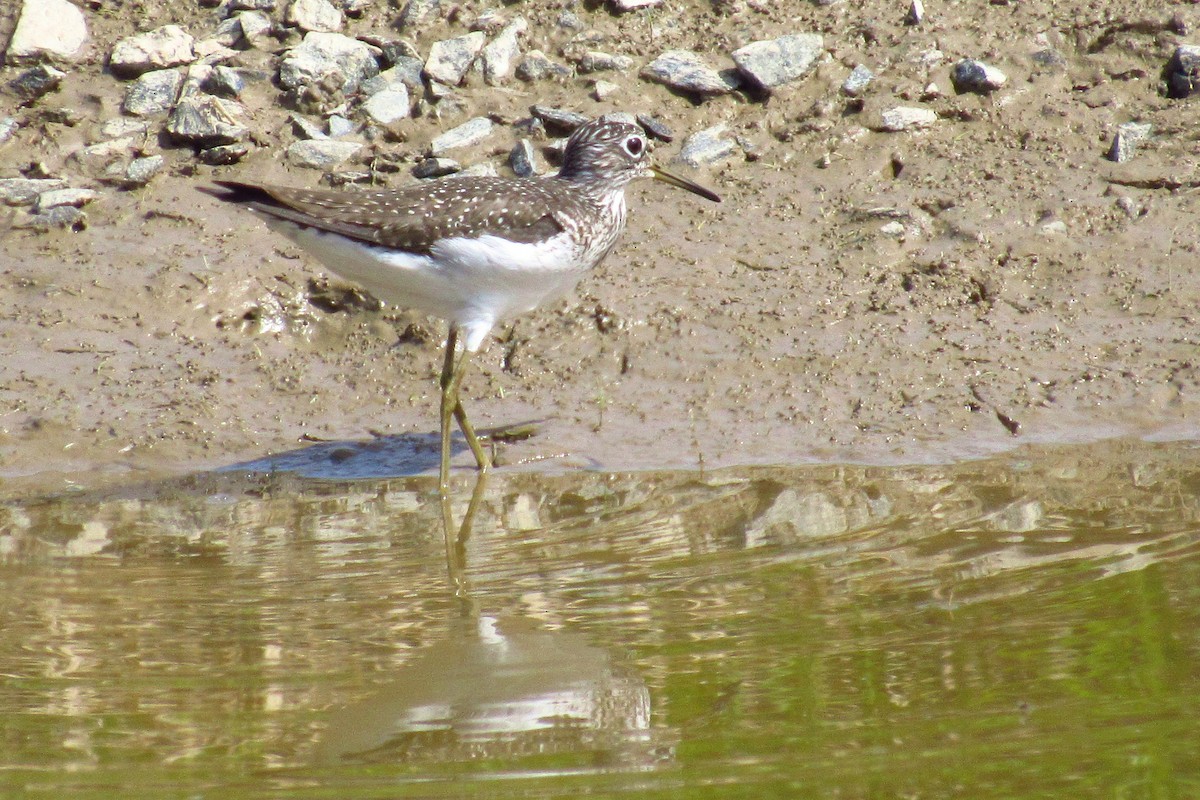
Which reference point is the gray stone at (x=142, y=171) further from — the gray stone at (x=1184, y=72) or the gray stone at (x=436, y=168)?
the gray stone at (x=1184, y=72)

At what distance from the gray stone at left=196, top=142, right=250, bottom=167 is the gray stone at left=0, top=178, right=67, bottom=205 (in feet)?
2.87

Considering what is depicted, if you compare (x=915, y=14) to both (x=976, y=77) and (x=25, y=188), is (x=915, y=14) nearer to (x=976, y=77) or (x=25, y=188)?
(x=976, y=77)

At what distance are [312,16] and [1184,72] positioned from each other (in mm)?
5665

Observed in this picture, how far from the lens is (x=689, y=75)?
8797mm

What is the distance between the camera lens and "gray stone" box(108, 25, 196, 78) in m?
8.98

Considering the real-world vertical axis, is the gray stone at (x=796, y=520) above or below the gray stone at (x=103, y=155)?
below

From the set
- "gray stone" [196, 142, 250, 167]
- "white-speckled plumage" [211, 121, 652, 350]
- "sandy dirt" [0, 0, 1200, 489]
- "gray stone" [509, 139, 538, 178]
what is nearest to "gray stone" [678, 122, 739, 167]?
"sandy dirt" [0, 0, 1200, 489]

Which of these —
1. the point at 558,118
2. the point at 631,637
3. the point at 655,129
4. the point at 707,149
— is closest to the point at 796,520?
the point at 631,637

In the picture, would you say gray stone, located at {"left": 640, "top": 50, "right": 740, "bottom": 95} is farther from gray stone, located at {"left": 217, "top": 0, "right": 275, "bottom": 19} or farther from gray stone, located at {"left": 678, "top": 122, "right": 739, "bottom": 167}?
gray stone, located at {"left": 217, "top": 0, "right": 275, "bottom": 19}

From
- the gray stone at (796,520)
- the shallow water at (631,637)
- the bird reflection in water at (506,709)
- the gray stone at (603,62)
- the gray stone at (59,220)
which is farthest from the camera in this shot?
the gray stone at (603,62)

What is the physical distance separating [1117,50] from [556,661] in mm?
6370

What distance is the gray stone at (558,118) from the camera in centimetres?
859

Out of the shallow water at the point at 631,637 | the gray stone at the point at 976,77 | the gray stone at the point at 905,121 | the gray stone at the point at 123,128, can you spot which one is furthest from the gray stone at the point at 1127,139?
the gray stone at the point at 123,128

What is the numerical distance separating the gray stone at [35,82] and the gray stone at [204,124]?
0.95 m
